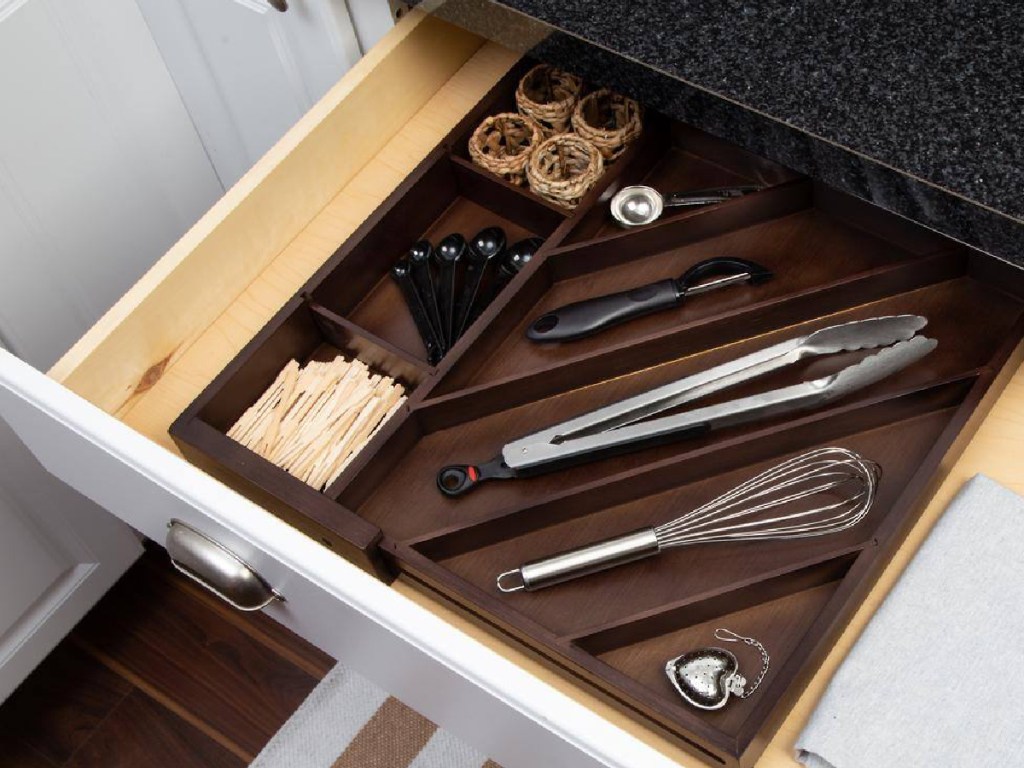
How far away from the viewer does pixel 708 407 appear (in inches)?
39.3

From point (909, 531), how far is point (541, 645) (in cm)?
29

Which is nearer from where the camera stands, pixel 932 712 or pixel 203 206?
pixel 932 712

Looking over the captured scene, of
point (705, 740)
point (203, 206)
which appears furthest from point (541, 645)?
point (203, 206)

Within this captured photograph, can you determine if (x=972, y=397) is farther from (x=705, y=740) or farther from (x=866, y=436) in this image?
(x=705, y=740)

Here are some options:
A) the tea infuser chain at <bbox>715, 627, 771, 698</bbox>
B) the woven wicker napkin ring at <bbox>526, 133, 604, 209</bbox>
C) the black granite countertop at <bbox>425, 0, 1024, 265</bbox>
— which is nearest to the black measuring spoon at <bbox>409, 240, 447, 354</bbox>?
the woven wicker napkin ring at <bbox>526, 133, 604, 209</bbox>

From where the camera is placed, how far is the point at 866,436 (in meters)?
1.01

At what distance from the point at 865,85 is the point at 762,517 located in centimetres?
33

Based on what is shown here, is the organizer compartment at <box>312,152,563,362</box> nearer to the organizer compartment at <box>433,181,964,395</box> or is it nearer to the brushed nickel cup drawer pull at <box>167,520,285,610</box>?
the organizer compartment at <box>433,181,964,395</box>

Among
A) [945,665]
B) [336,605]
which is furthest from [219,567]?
[945,665]

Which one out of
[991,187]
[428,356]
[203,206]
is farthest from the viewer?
[203,206]

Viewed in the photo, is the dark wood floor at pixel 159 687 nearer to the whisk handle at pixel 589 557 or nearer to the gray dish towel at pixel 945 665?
the whisk handle at pixel 589 557

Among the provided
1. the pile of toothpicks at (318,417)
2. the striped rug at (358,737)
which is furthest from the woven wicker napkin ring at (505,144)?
the striped rug at (358,737)

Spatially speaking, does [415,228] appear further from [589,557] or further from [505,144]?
[589,557]

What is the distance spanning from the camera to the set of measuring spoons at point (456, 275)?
112cm
